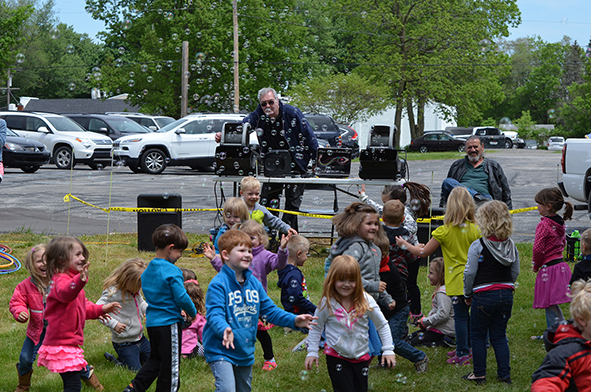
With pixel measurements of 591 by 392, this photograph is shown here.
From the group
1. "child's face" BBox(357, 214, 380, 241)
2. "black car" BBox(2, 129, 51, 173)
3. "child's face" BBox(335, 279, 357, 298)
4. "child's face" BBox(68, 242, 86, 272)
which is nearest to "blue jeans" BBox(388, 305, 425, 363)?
"child's face" BBox(357, 214, 380, 241)

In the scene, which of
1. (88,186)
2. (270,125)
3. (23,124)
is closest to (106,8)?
(23,124)

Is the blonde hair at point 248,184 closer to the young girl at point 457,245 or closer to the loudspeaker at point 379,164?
the young girl at point 457,245

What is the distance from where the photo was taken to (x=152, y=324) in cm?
430

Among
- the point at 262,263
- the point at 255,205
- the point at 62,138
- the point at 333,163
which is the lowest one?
the point at 262,263

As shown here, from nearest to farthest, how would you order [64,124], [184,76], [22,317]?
1. [22,317]
2. [64,124]
3. [184,76]

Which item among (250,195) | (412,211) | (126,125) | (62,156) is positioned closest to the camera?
(250,195)

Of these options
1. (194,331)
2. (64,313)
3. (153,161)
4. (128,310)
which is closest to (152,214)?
(194,331)

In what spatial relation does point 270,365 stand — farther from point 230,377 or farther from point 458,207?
point 458,207

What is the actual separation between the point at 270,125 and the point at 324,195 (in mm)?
7876

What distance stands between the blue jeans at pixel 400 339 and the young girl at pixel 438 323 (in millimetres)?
676

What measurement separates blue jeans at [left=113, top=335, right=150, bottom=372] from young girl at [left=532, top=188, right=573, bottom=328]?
3.41 meters

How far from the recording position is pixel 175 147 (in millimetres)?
20906

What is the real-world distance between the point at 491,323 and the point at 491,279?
344 mm

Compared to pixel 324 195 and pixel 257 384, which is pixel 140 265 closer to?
pixel 257 384
